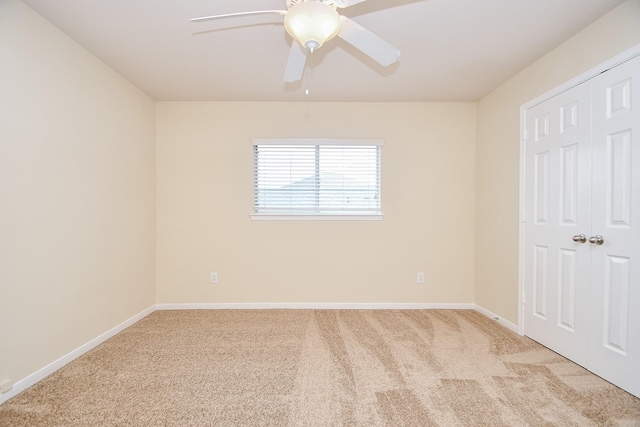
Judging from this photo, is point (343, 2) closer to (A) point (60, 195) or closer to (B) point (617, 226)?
(B) point (617, 226)

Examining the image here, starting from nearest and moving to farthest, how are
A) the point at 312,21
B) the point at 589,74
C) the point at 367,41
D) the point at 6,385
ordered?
the point at 312,21 → the point at 367,41 → the point at 6,385 → the point at 589,74

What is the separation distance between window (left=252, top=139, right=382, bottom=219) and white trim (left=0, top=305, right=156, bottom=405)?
1.71 meters

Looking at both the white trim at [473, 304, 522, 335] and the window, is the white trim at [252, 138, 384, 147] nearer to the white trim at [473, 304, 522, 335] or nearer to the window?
the window

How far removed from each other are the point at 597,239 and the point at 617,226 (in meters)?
0.14

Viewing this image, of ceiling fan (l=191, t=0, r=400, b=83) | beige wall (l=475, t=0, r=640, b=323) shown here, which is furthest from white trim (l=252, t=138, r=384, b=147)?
ceiling fan (l=191, t=0, r=400, b=83)

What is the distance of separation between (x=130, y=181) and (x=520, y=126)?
3809 millimetres

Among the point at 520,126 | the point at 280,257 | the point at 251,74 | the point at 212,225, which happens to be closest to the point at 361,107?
the point at 251,74

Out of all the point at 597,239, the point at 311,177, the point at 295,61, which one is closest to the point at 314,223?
the point at 311,177

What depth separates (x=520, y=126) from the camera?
2600 mm

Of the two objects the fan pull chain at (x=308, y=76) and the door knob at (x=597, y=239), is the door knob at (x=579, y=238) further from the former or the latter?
the fan pull chain at (x=308, y=76)

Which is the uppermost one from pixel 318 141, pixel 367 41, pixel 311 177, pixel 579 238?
pixel 367 41

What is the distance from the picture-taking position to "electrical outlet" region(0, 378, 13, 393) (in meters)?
1.63

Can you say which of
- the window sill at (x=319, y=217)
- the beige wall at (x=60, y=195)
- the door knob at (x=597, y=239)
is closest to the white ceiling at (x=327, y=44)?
the beige wall at (x=60, y=195)

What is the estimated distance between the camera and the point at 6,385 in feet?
5.42
